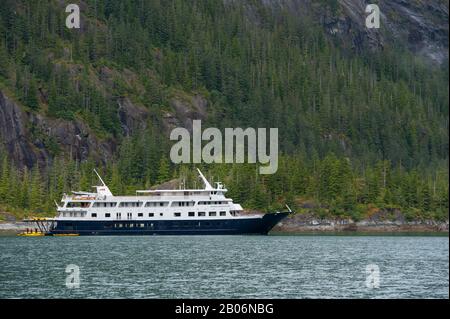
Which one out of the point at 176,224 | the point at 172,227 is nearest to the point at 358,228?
the point at 176,224

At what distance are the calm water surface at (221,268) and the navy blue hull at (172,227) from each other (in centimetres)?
1527

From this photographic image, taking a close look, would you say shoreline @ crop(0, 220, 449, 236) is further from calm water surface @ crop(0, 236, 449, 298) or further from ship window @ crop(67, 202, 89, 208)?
calm water surface @ crop(0, 236, 449, 298)

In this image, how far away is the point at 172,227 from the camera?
469 feet

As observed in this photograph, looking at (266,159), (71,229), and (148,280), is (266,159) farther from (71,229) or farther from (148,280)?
(148,280)

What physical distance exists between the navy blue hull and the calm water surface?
50.1ft

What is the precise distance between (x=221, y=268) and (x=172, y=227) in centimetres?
5956

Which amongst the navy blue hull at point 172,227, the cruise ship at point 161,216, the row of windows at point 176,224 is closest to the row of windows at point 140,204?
the cruise ship at point 161,216

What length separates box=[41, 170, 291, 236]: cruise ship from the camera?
142m

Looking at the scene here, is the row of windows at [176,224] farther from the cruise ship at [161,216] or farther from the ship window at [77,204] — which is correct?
the ship window at [77,204]

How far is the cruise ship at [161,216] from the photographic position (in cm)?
14162

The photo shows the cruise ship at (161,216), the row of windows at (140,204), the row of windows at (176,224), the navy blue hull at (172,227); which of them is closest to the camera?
the navy blue hull at (172,227)

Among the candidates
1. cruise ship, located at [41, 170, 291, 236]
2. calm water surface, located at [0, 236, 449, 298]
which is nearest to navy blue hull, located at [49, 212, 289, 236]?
cruise ship, located at [41, 170, 291, 236]

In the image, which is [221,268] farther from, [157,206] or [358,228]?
[358,228]
